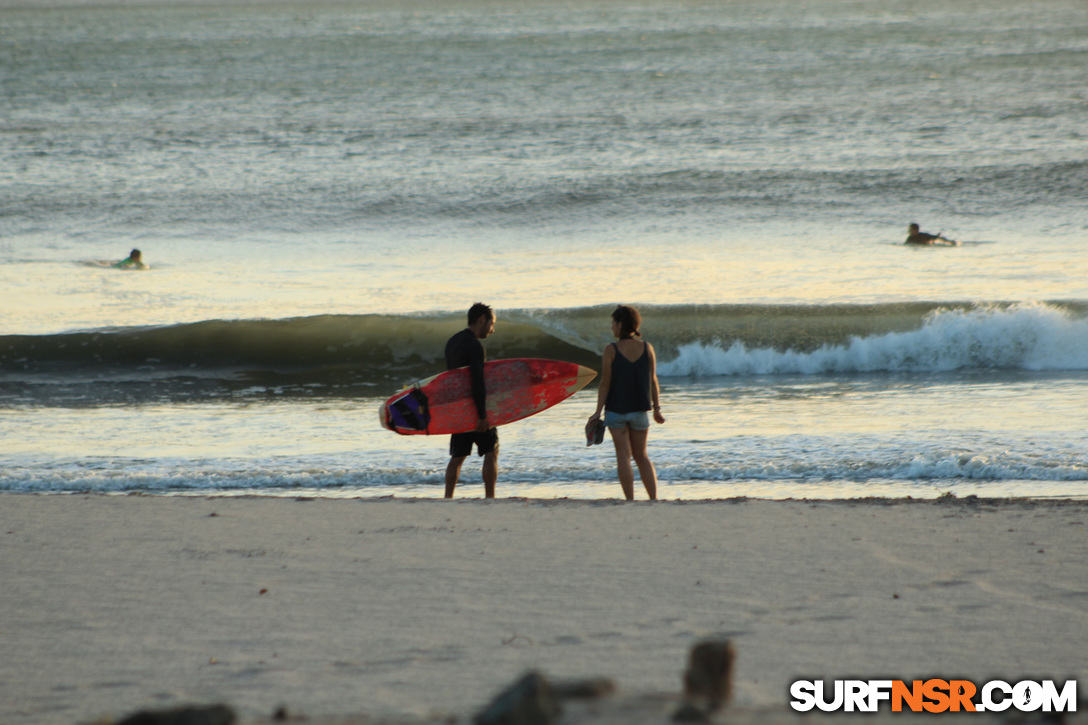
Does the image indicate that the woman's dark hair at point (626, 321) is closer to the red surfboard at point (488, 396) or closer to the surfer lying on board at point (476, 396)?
the surfer lying on board at point (476, 396)

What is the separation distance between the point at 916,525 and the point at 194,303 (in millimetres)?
13206

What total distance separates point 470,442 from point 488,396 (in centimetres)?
127

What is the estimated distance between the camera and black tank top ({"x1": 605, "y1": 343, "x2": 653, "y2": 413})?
22.3ft

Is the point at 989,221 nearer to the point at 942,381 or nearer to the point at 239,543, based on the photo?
the point at 942,381

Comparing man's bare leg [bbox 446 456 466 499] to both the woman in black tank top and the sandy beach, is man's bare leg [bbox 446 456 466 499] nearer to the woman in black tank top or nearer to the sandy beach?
the sandy beach

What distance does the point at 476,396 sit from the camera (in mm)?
6910

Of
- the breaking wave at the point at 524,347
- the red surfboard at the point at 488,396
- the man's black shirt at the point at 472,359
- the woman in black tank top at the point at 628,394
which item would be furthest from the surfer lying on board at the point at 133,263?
the woman in black tank top at the point at 628,394

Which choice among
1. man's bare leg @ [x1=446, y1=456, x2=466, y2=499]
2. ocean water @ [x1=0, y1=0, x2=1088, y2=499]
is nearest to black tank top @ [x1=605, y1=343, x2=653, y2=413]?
ocean water @ [x1=0, y1=0, x2=1088, y2=499]

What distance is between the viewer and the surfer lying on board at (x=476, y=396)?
6902mm

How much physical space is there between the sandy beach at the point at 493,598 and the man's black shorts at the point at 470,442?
540 mm

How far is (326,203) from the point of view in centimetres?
2516

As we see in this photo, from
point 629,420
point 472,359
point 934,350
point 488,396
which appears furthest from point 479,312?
point 934,350

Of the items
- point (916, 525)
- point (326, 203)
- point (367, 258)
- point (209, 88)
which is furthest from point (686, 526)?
point (209, 88)

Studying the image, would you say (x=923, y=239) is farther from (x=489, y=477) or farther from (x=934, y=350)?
(x=489, y=477)
